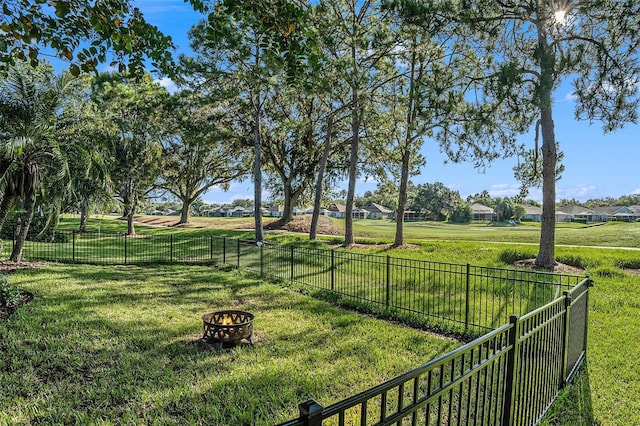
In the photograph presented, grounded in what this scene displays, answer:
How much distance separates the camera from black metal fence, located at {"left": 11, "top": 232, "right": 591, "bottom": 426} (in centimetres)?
201

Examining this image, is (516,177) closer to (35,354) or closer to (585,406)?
(585,406)

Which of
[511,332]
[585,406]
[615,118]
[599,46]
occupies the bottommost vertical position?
[585,406]

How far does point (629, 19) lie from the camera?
8.89 meters

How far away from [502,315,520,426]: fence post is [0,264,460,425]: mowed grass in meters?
1.69

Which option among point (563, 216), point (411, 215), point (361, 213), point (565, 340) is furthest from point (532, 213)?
point (565, 340)

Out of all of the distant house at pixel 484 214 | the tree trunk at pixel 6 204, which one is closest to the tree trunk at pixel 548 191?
the tree trunk at pixel 6 204

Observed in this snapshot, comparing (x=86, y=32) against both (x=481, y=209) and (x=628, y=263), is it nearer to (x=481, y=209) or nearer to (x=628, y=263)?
(x=628, y=263)

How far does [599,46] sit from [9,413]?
529 inches

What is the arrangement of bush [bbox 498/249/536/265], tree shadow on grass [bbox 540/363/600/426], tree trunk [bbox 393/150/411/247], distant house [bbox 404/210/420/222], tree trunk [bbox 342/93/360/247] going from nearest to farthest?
tree shadow on grass [bbox 540/363/600/426], bush [bbox 498/249/536/265], tree trunk [bbox 393/150/411/247], tree trunk [bbox 342/93/360/247], distant house [bbox 404/210/420/222]

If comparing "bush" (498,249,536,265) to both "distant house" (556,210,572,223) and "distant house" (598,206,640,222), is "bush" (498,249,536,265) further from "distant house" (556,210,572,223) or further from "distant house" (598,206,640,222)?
"distant house" (556,210,572,223)

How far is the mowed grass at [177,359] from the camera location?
3672mm

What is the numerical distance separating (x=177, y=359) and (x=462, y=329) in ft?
14.8

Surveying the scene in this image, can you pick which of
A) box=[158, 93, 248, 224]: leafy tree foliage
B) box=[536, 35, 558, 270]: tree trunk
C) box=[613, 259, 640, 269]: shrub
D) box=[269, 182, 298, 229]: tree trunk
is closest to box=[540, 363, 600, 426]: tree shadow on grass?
box=[536, 35, 558, 270]: tree trunk

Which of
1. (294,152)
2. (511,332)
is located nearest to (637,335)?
(511,332)
